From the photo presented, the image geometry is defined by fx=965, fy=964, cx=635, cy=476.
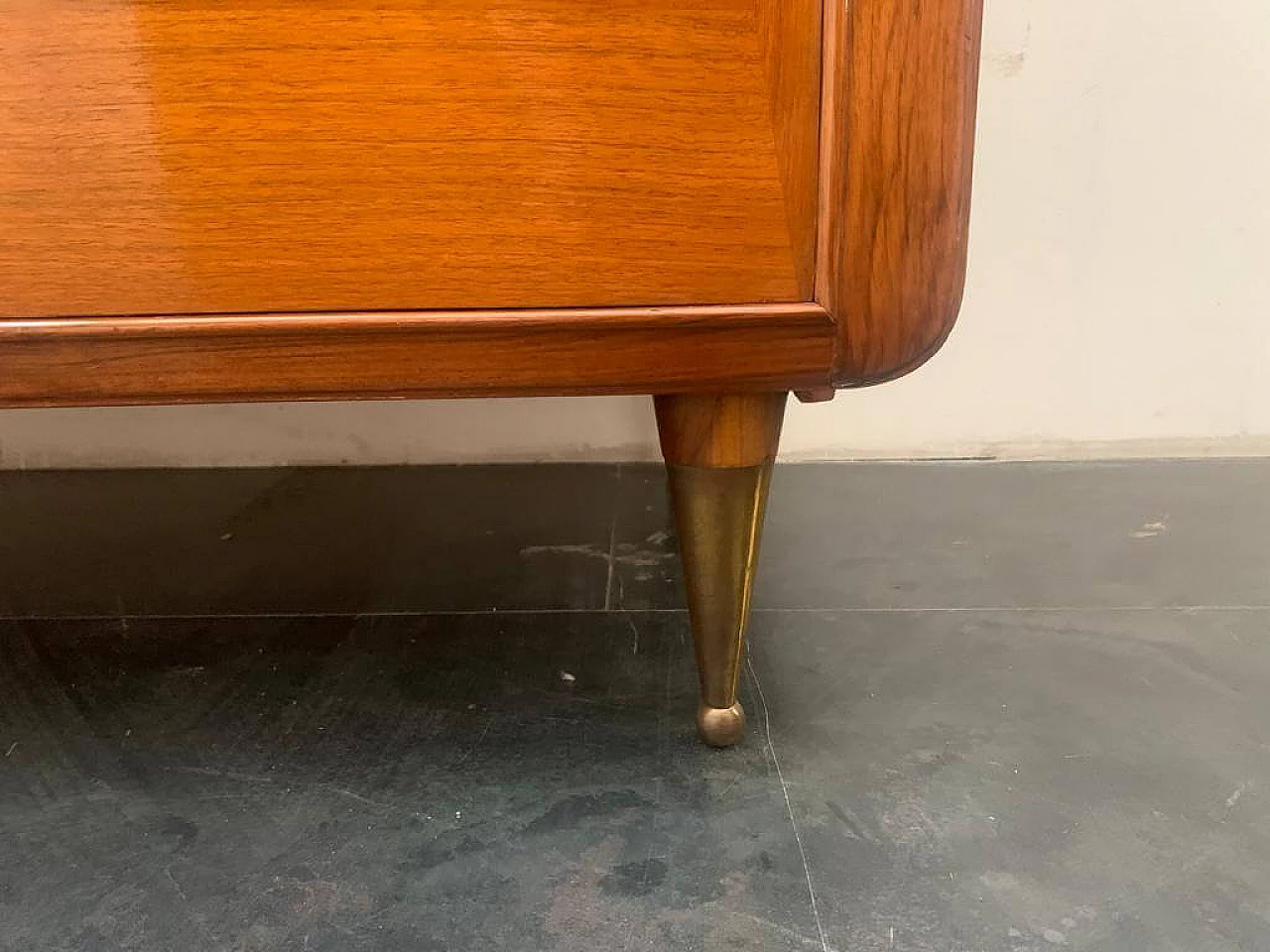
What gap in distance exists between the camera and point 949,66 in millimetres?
427

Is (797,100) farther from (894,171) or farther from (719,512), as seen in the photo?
(719,512)

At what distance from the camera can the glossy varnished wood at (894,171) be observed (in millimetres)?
419

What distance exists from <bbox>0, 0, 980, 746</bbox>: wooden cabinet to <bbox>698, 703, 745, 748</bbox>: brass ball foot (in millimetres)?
234

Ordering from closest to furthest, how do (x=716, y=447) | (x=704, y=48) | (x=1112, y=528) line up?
(x=704, y=48), (x=716, y=447), (x=1112, y=528)

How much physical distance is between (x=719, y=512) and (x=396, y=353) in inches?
7.9

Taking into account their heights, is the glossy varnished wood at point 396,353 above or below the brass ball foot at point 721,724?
above

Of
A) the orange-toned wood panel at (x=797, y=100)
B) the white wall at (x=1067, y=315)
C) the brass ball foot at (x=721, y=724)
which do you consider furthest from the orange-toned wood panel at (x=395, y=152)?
the white wall at (x=1067, y=315)

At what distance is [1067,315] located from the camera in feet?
3.58

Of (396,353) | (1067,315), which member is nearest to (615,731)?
(396,353)

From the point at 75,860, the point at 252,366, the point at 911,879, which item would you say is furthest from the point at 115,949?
the point at 911,879

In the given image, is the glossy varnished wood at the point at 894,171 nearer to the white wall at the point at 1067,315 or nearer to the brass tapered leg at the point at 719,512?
the brass tapered leg at the point at 719,512

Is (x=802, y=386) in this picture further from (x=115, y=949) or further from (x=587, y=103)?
(x=115, y=949)

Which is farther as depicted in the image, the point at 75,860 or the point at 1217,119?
the point at 1217,119

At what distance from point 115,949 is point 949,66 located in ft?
1.85
